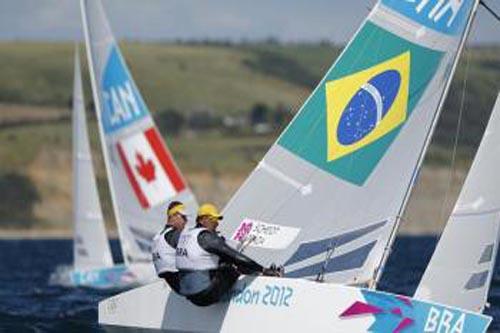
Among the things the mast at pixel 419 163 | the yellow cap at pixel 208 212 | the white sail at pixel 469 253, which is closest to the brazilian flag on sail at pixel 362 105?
the mast at pixel 419 163

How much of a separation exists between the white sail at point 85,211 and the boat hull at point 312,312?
16.5 metres

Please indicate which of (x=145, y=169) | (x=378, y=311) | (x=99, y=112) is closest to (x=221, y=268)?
(x=378, y=311)

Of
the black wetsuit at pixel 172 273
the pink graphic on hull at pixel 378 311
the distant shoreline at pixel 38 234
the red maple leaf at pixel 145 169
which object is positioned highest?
the pink graphic on hull at pixel 378 311

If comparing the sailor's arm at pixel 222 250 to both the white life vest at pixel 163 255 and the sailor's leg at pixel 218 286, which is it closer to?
the sailor's leg at pixel 218 286

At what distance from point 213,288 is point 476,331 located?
2879 mm

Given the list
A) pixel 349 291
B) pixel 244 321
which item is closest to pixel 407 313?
pixel 349 291

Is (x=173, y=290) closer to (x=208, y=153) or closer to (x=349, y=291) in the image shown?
(x=349, y=291)

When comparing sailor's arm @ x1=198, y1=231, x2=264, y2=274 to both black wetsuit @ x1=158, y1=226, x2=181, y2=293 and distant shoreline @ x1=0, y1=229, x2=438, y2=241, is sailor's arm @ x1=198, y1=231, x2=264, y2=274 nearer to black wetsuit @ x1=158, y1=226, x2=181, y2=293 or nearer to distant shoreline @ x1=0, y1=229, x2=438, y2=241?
black wetsuit @ x1=158, y1=226, x2=181, y2=293

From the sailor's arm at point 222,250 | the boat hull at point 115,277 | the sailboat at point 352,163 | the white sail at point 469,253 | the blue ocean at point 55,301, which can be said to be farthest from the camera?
the boat hull at point 115,277

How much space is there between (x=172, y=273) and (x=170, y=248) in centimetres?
30

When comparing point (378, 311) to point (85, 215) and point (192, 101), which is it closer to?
point (85, 215)

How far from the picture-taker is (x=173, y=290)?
636 inches

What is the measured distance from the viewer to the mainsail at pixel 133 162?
97.9 ft

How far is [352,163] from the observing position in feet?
54.2
